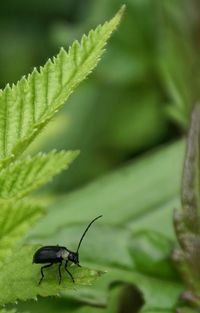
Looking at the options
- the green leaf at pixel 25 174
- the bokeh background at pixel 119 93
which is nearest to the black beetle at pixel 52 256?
the green leaf at pixel 25 174

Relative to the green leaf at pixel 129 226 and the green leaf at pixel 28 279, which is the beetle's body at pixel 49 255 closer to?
the green leaf at pixel 28 279

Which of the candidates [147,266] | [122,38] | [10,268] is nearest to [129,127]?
[122,38]

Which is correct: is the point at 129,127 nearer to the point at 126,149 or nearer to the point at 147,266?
the point at 126,149

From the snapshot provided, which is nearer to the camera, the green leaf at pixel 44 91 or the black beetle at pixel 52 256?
the green leaf at pixel 44 91

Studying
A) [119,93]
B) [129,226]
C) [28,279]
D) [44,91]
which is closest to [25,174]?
[44,91]

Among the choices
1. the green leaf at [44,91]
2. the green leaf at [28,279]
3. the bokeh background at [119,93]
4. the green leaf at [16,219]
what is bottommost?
the green leaf at [28,279]

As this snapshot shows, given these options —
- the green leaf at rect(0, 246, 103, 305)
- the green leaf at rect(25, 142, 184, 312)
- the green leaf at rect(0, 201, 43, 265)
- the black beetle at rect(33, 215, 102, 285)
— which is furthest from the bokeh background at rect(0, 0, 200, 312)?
the green leaf at rect(0, 201, 43, 265)

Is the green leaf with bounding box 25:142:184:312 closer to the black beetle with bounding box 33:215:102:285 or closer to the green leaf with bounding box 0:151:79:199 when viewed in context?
the black beetle with bounding box 33:215:102:285
